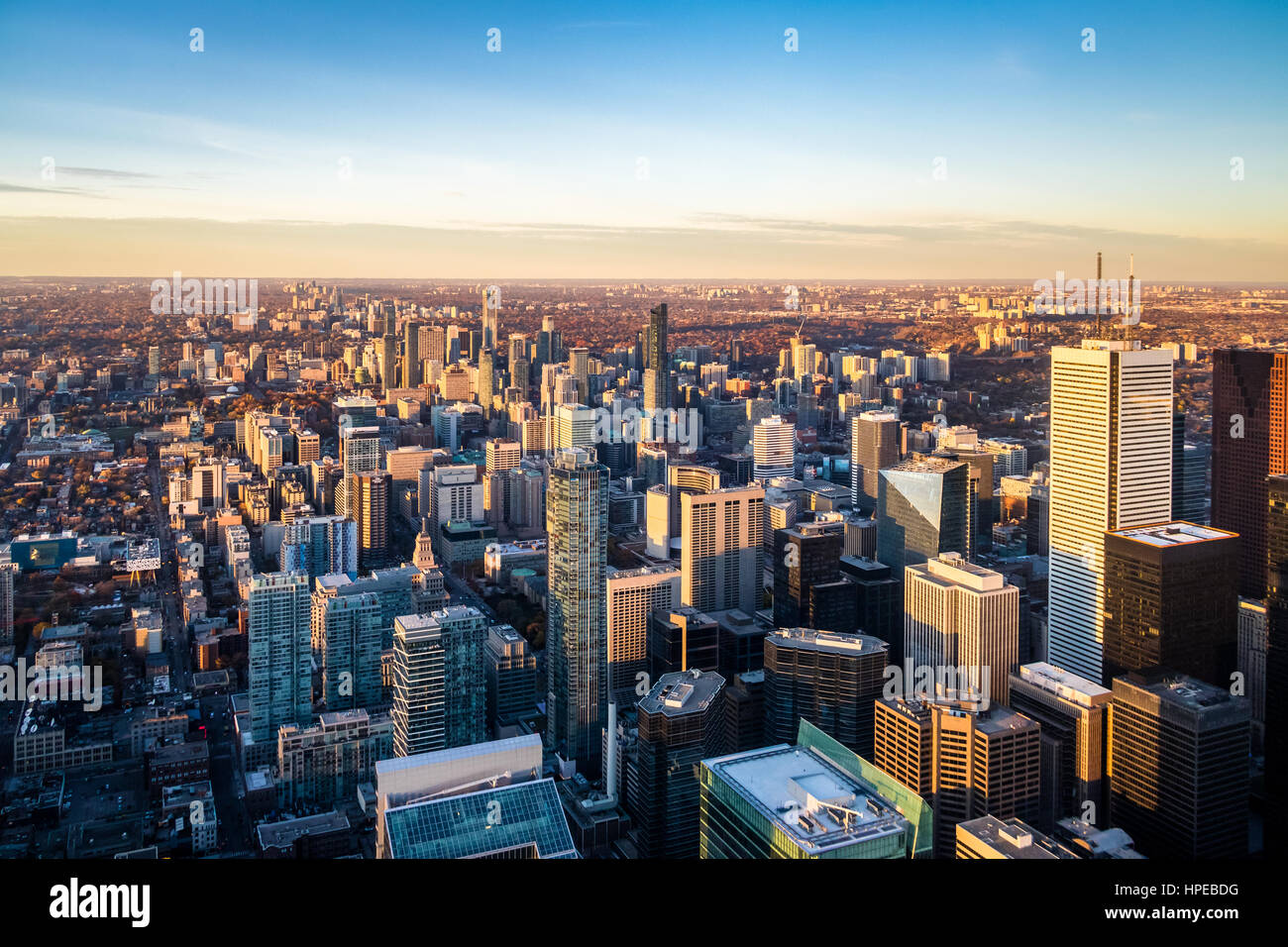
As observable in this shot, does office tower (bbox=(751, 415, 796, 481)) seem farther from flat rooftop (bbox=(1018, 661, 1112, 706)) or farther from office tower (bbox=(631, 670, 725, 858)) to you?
office tower (bbox=(631, 670, 725, 858))

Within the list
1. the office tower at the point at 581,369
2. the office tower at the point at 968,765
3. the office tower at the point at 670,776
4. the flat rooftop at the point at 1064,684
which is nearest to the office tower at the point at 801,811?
the office tower at the point at 968,765

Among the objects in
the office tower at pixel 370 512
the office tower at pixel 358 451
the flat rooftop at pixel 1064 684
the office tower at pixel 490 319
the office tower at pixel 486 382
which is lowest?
the flat rooftop at pixel 1064 684

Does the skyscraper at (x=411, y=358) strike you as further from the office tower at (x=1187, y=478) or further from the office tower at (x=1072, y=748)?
the office tower at (x=1072, y=748)

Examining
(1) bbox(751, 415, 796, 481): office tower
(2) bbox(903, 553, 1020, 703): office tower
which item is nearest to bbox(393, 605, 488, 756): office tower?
(2) bbox(903, 553, 1020, 703): office tower

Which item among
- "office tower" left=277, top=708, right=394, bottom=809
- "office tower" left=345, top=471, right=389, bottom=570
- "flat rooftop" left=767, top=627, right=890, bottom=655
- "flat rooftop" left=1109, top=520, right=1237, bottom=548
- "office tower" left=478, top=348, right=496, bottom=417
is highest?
"office tower" left=478, top=348, right=496, bottom=417

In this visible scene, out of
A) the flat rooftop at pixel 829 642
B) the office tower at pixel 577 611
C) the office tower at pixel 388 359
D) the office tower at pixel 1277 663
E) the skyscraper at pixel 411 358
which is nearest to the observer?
the office tower at pixel 1277 663
